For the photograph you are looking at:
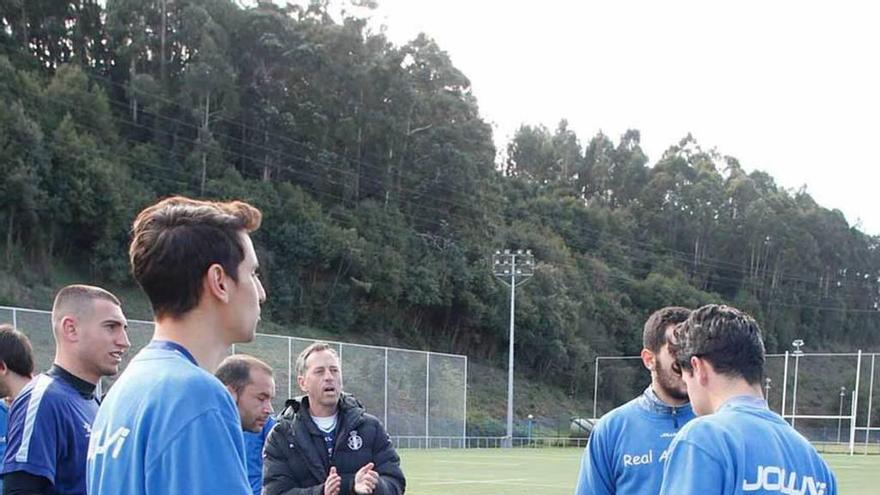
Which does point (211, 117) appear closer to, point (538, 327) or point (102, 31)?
point (102, 31)

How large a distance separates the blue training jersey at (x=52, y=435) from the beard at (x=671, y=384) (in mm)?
2746

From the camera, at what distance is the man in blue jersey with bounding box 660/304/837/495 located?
9.57 ft

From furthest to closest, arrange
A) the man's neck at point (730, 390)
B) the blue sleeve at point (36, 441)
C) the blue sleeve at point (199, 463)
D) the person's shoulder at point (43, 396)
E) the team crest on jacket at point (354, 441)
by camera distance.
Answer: the team crest on jacket at point (354, 441), the person's shoulder at point (43, 396), the blue sleeve at point (36, 441), the man's neck at point (730, 390), the blue sleeve at point (199, 463)

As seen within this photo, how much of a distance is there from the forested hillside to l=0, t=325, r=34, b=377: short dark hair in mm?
34401

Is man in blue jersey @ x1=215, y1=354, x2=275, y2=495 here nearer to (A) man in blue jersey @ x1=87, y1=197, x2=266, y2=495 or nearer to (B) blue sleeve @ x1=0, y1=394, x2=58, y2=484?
(B) blue sleeve @ x1=0, y1=394, x2=58, y2=484

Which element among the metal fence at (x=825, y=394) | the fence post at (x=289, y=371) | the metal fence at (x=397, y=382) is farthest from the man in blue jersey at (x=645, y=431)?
the metal fence at (x=825, y=394)

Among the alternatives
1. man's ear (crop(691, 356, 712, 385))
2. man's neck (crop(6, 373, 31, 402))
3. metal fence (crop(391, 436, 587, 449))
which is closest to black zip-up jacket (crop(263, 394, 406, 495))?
man's neck (crop(6, 373, 31, 402))

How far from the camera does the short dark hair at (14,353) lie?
5410 mm

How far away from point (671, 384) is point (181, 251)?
126 inches

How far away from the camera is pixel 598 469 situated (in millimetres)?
4770

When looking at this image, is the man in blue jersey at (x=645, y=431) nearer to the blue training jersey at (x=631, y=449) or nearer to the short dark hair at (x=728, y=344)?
the blue training jersey at (x=631, y=449)

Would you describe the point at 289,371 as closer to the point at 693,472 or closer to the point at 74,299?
the point at 74,299

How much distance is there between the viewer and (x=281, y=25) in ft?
180

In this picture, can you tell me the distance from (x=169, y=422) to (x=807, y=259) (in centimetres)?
9748
